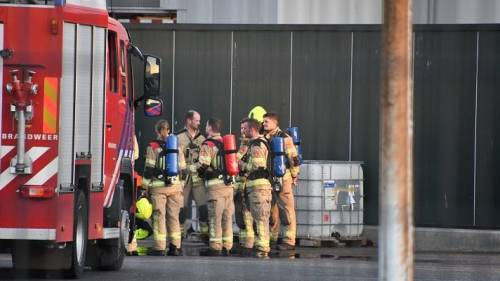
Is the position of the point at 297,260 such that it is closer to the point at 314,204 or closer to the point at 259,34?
the point at 314,204

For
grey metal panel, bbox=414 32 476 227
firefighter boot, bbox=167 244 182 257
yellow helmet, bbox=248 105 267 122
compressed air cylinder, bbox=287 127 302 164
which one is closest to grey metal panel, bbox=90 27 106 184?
firefighter boot, bbox=167 244 182 257

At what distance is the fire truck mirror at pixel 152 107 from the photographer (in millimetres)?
14430

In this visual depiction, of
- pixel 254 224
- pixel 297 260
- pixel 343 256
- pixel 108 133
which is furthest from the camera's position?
pixel 254 224

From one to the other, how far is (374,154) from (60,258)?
386 inches

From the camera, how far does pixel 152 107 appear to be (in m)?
14.5

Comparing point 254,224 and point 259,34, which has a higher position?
point 259,34

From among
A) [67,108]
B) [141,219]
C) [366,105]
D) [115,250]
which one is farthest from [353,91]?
[67,108]

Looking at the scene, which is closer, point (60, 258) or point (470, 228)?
point (60, 258)

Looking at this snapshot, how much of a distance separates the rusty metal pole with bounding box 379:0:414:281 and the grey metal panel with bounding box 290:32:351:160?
1598 centimetres

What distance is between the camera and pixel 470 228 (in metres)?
20.7

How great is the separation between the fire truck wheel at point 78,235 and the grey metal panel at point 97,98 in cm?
29

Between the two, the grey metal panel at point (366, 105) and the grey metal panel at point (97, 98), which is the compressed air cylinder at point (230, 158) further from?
the grey metal panel at point (97, 98)

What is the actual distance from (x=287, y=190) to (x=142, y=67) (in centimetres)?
375

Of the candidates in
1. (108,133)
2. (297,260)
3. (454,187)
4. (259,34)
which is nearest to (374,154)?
(454,187)
